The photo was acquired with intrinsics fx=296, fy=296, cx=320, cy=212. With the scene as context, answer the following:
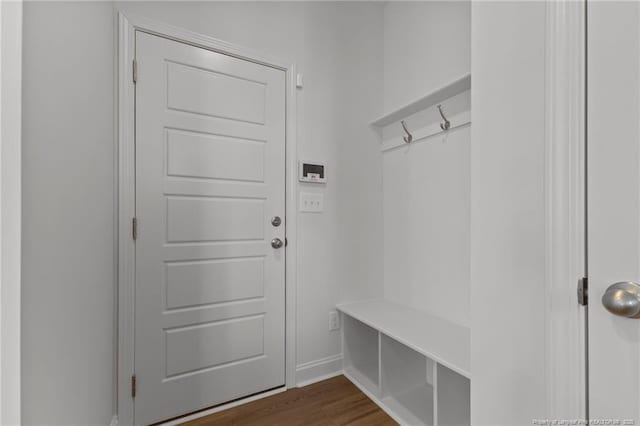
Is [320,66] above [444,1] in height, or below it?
below

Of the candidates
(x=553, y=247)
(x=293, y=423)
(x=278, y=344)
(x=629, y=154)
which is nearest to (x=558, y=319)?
(x=553, y=247)

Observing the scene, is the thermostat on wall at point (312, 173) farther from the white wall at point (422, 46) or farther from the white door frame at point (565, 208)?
the white door frame at point (565, 208)

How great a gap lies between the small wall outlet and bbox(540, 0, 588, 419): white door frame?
1497mm

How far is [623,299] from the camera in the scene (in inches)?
21.9

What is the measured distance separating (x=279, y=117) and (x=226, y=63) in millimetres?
429

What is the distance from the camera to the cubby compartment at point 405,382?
166 cm

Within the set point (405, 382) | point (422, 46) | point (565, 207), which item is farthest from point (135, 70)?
point (405, 382)

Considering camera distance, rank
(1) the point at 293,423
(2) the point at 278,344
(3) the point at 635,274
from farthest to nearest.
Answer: (2) the point at 278,344
(1) the point at 293,423
(3) the point at 635,274

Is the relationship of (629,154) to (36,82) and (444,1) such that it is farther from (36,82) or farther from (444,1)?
(444,1)

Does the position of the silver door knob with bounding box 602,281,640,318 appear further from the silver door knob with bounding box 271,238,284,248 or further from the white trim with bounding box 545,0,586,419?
the silver door knob with bounding box 271,238,284,248

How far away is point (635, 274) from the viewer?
559 millimetres

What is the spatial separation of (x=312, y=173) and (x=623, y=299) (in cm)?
162

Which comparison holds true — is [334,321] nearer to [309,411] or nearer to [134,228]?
[309,411]
